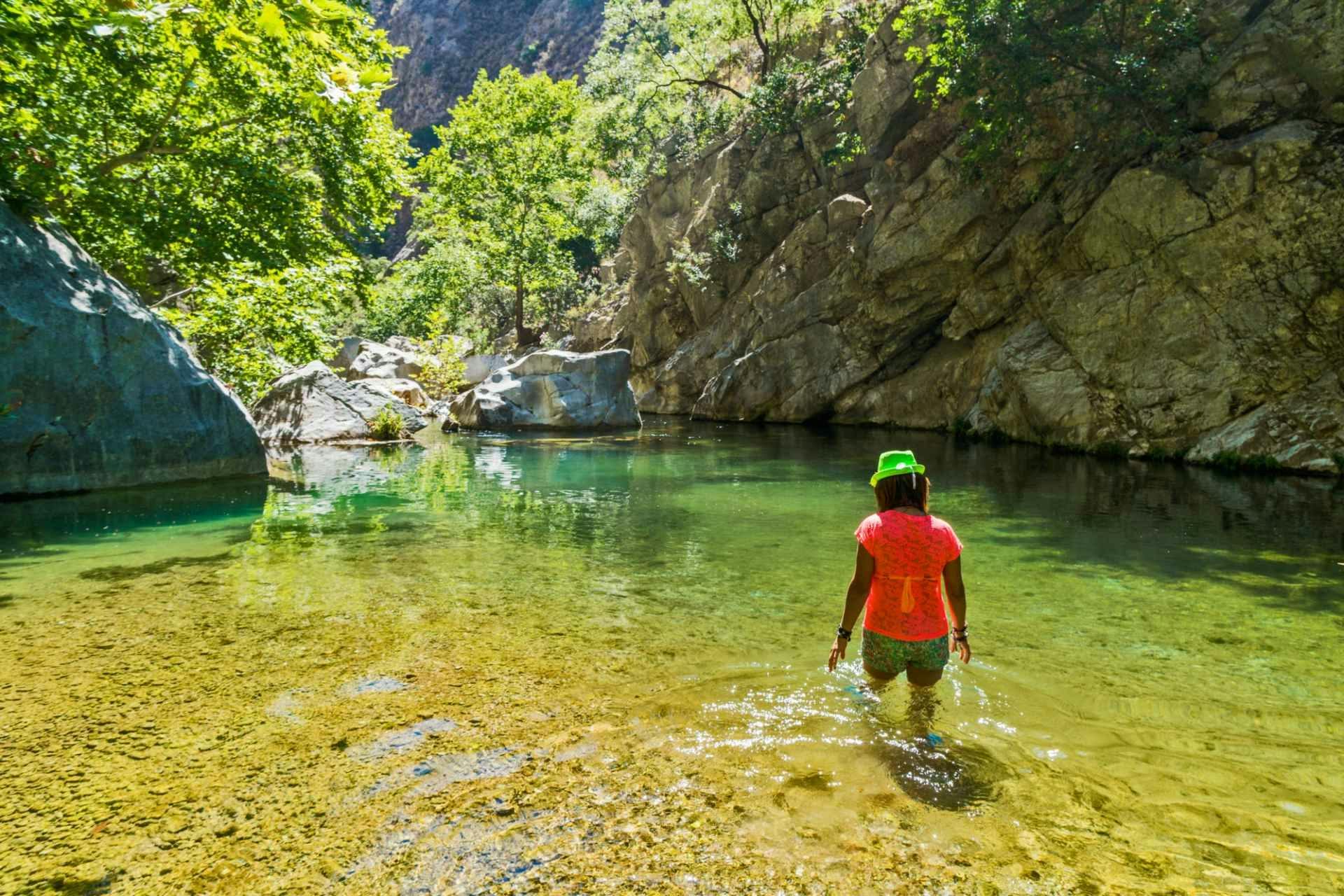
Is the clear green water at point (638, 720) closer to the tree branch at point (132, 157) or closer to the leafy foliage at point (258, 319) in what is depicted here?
the leafy foliage at point (258, 319)

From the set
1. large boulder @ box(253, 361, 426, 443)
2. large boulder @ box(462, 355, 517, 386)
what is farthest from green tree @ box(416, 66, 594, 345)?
large boulder @ box(253, 361, 426, 443)

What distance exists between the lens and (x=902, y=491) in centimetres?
385

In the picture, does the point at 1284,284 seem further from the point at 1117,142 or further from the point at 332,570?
the point at 332,570

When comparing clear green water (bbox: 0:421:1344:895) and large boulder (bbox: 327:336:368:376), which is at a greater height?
large boulder (bbox: 327:336:368:376)

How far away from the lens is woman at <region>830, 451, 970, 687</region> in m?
3.75

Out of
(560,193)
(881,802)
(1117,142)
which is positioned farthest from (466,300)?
(881,802)

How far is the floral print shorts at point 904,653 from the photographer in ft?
12.5

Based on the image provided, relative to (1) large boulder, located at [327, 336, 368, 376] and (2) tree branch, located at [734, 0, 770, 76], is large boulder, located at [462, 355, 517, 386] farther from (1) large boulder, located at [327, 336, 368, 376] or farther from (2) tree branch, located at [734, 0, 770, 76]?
(2) tree branch, located at [734, 0, 770, 76]

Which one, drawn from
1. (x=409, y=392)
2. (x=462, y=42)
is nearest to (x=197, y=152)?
(x=409, y=392)

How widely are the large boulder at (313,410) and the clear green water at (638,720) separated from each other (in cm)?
1112

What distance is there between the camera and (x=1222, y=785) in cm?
321

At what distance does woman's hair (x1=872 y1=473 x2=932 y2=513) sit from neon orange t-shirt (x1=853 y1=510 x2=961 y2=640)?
61 millimetres

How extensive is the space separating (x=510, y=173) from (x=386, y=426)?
21972 mm

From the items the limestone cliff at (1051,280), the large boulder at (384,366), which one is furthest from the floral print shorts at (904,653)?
the large boulder at (384,366)
